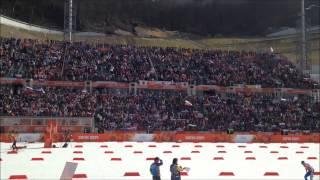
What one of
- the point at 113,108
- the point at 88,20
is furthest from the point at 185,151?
→ the point at 88,20

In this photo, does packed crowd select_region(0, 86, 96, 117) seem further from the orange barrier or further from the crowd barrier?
the orange barrier

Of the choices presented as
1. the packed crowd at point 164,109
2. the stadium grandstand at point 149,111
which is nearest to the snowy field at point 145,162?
the stadium grandstand at point 149,111

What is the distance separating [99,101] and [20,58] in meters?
9.73

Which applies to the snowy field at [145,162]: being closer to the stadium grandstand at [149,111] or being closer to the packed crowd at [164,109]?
the stadium grandstand at [149,111]

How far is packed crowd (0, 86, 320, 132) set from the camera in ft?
131

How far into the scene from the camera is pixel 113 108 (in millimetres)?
42375

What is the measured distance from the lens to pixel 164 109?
43750mm

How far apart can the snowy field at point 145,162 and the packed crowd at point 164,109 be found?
9.52 meters

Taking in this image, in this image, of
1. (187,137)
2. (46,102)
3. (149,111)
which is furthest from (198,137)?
(46,102)

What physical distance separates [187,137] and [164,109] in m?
7.07

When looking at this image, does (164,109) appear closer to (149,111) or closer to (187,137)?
(149,111)

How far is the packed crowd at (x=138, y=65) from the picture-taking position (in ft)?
151

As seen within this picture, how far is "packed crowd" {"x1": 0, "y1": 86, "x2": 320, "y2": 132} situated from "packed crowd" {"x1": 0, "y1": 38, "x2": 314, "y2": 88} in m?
2.42

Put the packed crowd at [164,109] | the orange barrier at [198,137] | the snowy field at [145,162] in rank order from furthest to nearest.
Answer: the packed crowd at [164,109], the orange barrier at [198,137], the snowy field at [145,162]
